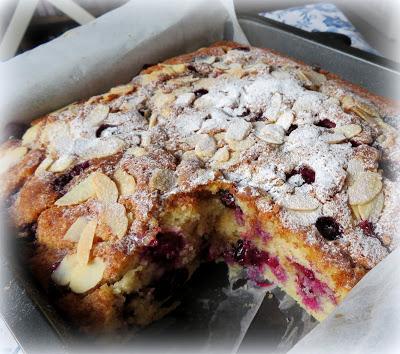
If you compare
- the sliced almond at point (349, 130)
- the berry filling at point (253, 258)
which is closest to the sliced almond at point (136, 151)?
the berry filling at point (253, 258)

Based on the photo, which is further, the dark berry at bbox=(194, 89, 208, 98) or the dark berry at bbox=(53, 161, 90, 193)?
the dark berry at bbox=(194, 89, 208, 98)

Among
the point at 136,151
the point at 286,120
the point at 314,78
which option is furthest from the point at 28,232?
the point at 314,78

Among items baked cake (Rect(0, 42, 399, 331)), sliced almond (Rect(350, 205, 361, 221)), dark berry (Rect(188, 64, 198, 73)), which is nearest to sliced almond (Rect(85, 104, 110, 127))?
baked cake (Rect(0, 42, 399, 331))

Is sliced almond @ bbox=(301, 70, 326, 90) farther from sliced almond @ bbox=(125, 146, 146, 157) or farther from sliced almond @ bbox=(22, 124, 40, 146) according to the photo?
sliced almond @ bbox=(22, 124, 40, 146)

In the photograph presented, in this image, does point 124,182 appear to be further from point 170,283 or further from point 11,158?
point 11,158

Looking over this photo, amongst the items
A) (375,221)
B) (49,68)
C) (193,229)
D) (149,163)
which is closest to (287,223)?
(375,221)

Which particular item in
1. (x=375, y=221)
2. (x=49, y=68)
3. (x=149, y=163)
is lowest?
(x=375, y=221)

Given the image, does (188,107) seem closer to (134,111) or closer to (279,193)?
(134,111)

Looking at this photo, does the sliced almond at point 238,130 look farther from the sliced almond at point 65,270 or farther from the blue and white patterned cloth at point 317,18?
the blue and white patterned cloth at point 317,18
